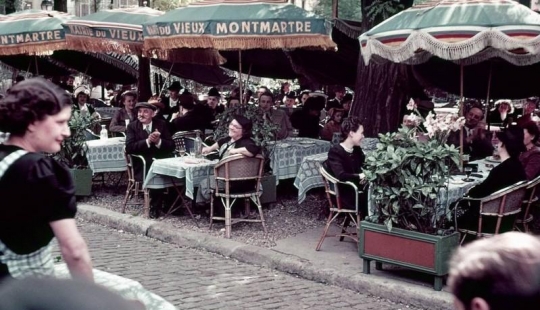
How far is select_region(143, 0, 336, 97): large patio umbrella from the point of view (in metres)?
9.12

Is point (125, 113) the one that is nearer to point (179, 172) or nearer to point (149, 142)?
point (149, 142)

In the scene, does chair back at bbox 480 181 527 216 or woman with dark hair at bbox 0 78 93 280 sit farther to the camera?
chair back at bbox 480 181 527 216

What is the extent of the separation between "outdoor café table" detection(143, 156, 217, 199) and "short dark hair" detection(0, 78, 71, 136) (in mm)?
6287

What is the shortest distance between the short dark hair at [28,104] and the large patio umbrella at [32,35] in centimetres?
1094

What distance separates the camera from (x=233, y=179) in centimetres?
891

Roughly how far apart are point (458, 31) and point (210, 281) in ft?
11.3

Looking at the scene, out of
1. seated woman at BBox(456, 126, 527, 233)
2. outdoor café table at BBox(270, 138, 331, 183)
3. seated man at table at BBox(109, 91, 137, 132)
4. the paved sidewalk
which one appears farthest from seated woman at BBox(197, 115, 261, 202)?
seated man at table at BBox(109, 91, 137, 132)

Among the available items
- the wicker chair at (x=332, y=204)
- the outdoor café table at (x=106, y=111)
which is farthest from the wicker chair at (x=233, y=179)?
the outdoor café table at (x=106, y=111)

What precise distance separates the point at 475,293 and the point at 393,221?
17.6 ft

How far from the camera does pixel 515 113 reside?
1891 cm

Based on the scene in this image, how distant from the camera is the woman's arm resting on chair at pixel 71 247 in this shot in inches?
112

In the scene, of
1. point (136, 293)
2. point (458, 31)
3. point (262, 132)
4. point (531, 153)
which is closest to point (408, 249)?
point (458, 31)

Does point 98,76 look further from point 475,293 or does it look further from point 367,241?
point 475,293

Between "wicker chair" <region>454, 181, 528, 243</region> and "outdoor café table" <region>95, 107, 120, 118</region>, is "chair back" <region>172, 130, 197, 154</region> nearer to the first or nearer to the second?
"wicker chair" <region>454, 181, 528, 243</region>
